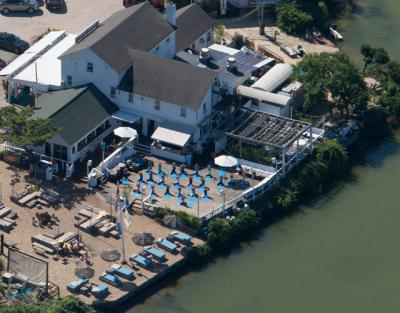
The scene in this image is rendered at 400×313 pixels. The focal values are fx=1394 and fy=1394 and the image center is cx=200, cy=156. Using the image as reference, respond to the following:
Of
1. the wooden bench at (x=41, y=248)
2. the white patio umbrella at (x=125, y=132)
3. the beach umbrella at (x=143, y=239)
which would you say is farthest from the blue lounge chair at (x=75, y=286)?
the white patio umbrella at (x=125, y=132)

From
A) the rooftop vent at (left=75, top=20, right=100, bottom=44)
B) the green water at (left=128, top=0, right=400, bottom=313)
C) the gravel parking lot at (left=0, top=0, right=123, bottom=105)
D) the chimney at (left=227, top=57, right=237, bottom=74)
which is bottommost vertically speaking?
the green water at (left=128, top=0, right=400, bottom=313)

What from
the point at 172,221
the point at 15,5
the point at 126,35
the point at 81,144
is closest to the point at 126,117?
the point at 81,144

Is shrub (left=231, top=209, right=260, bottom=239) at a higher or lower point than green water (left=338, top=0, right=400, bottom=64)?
lower

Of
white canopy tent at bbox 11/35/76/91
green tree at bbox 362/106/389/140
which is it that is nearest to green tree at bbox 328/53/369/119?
green tree at bbox 362/106/389/140

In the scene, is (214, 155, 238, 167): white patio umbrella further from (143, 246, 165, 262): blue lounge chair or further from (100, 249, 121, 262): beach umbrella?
(100, 249, 121, 262): beach umbrella

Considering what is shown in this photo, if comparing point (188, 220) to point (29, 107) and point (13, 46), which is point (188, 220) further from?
point (13, 46)

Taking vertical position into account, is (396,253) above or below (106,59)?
below

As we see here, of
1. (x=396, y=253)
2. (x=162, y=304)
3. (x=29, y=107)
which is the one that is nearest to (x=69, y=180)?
(x=29, y=107)

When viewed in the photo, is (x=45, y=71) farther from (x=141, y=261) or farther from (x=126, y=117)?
(x=141, y=261)
